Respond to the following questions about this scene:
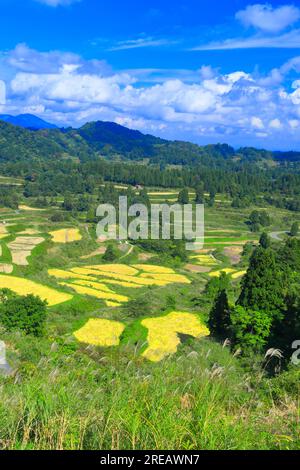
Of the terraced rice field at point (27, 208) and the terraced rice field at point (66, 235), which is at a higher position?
the terraced rice field at point (27, 208)

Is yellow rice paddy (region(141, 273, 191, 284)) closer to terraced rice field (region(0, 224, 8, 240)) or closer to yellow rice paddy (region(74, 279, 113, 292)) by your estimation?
yellow rice paddy (region(74, 279, 113, 292))

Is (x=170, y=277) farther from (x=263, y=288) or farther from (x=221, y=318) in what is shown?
(x=263, y=288)

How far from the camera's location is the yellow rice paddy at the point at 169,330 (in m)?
19.4

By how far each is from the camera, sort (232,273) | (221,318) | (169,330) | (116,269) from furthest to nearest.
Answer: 1. (116,269)
2. (232,273)
3. (169,330)
4. (221,318)

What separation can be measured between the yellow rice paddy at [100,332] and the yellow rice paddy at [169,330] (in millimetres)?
1484

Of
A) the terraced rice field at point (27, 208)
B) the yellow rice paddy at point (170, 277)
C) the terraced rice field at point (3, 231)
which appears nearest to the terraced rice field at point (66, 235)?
the terraced rice field at point (3, 231)

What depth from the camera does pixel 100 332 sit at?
21688 millimetres

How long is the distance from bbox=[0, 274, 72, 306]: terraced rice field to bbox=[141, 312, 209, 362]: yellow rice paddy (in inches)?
265

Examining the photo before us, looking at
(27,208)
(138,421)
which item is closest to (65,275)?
(138,421)

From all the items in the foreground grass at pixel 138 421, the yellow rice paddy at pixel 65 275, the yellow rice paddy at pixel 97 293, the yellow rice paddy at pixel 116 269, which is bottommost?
the yellow rice paddy at pixel 116 269

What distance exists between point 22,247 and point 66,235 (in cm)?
1100

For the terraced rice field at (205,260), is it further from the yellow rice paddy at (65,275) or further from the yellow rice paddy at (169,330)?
the yellow rice paddy at (169,330)

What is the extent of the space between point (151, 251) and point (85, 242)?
9059 mm

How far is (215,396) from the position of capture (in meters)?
4.81
